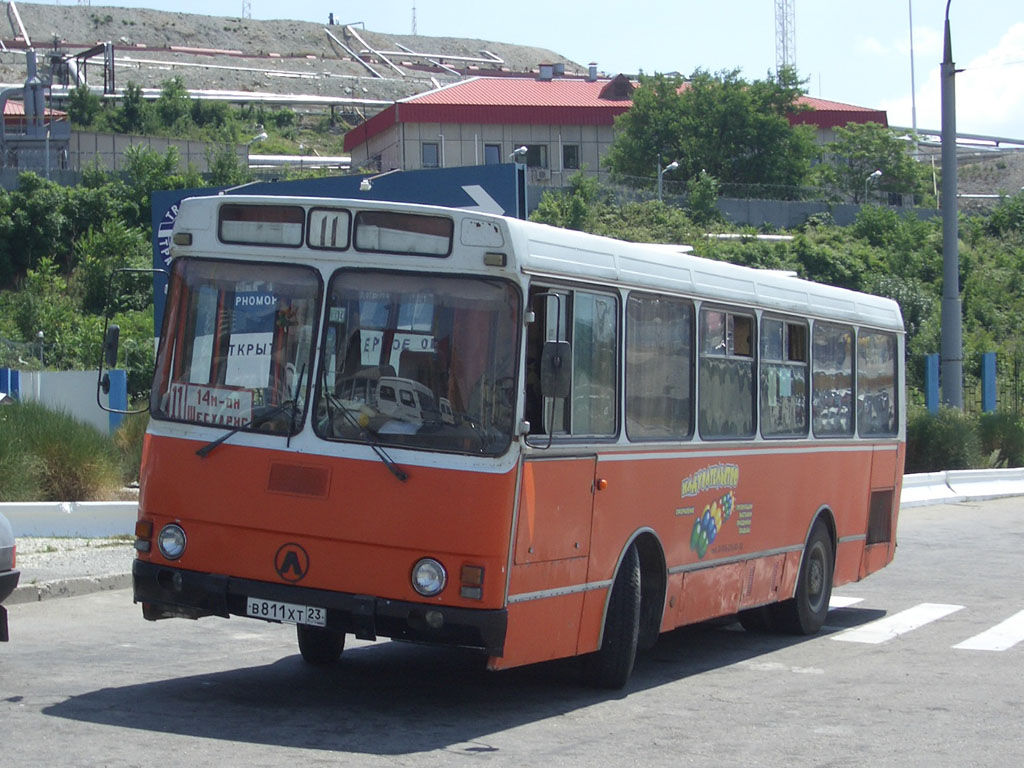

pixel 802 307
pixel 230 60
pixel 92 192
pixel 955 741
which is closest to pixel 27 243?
pixel 92 192

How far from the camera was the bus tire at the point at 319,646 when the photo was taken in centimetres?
925

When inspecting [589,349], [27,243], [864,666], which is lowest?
[864,666]

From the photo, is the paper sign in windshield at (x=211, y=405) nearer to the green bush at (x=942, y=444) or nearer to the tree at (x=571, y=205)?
the green bush at (x=942, y=444)

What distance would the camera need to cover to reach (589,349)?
822 centimetres

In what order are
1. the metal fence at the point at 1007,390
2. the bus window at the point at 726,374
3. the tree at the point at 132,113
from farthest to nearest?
the tree at the point at 132,113 < the metal fence at the point at 1007,390 < the bus window at the point at 726,374

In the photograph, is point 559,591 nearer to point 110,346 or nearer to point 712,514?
point 712,514

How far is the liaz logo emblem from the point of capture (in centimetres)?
744

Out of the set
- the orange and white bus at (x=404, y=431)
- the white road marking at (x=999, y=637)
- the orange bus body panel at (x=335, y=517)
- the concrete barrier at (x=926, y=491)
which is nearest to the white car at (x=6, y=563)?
the orange and white bus at (x=404, y=431)

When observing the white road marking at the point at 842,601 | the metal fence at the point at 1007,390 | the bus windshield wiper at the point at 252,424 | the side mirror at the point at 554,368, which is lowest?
the white road marking at the point at 842,601

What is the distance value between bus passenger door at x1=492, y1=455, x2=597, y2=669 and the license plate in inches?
37.8

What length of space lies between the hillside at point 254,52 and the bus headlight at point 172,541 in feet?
352

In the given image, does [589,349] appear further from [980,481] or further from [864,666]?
[980,481]

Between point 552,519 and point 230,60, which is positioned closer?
point 552,519

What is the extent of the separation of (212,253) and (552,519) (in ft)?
7.99
